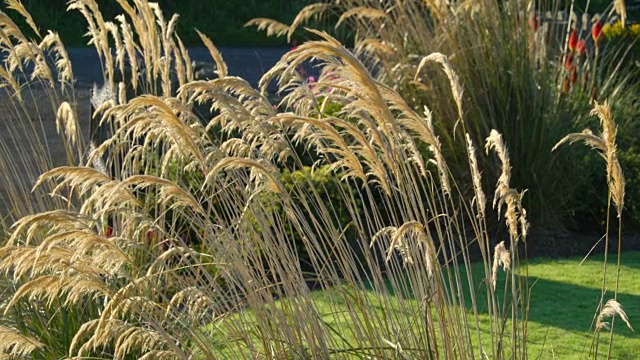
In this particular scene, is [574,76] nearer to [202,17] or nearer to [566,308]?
[566,308]

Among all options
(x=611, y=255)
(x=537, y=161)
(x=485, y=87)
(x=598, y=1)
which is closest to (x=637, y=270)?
(x=611, y=255)

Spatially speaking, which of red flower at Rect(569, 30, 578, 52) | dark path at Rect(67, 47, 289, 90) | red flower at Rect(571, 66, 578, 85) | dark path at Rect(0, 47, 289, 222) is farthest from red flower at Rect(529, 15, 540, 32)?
dark path at Rect(67, 47, 289, 90)

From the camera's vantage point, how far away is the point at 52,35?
4.55 meters

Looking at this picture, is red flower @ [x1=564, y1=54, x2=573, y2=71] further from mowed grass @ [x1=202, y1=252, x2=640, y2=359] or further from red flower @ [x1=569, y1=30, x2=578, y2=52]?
mowed grass @ [x1=202, y1=252, x2=640, y2=359]

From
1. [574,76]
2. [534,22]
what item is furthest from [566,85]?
[534,22]

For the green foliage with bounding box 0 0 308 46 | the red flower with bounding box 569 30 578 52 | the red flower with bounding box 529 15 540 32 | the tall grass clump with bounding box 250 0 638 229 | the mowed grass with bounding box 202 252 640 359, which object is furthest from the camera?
the green foliage with bounding box 0 0 308 46

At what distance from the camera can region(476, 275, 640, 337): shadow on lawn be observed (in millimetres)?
5438

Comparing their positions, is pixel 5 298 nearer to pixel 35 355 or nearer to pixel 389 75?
pixel 35 355

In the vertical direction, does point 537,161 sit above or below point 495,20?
below

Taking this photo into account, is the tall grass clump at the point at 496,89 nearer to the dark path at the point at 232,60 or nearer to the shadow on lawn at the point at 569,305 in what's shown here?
the shadow on lawn at the point at 569,305

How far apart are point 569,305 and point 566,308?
8 cm

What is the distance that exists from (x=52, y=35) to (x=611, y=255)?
437 centimetres

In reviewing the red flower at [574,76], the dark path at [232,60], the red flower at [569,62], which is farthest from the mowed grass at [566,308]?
the dark path at [232,60]

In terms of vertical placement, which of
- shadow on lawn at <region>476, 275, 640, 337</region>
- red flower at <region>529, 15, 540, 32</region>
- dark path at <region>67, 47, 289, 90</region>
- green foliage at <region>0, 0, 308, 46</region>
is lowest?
shadow on lawn at <region>476, 275, 640, 337</region>
